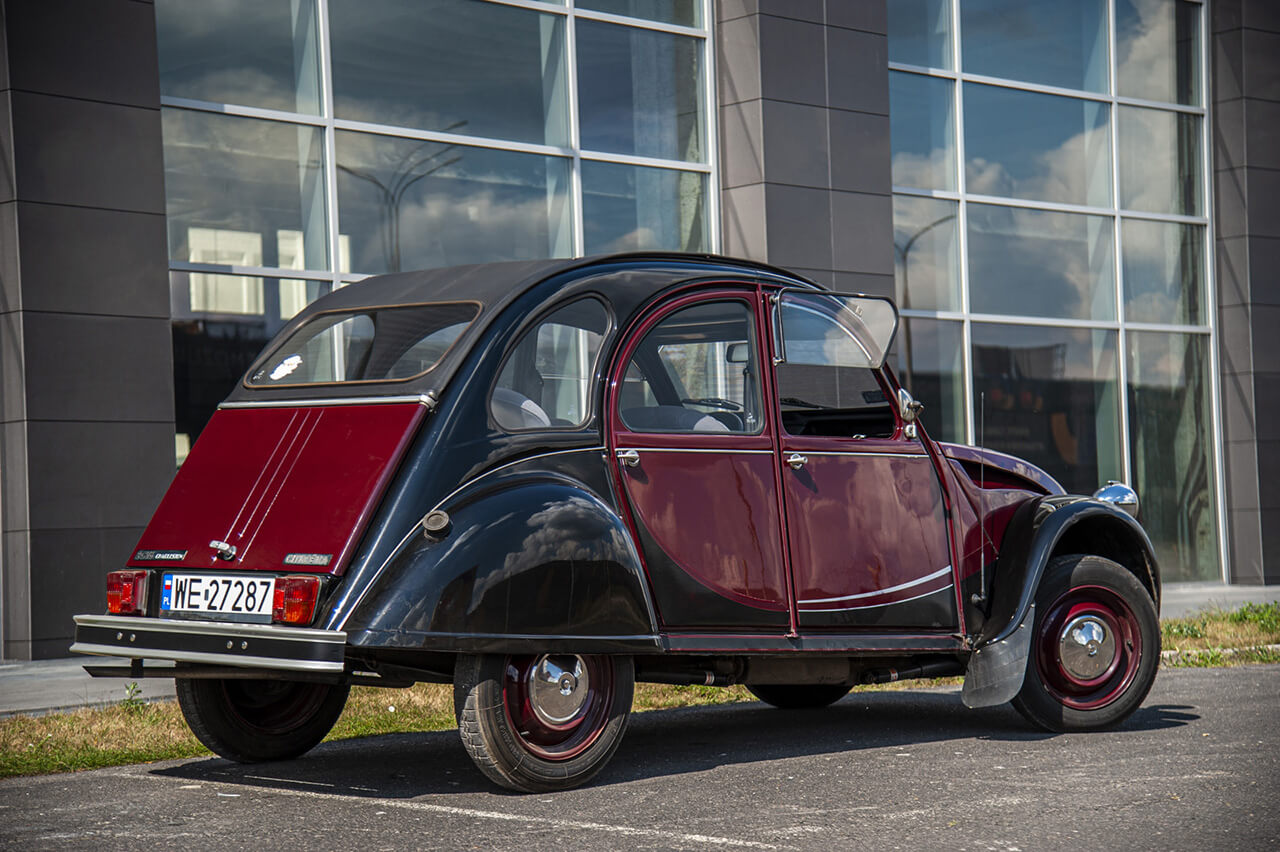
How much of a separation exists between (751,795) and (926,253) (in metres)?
11.9

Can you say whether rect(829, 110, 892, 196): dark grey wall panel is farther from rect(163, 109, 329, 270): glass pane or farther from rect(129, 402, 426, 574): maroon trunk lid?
rect(129, 402, 426, 574): maroon trunk lid

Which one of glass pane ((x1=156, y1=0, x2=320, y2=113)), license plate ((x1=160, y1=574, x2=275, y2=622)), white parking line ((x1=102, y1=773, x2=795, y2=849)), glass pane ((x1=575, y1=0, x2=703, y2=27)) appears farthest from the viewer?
glass pane ((x1=575, y1=0, x2=703, y2=27))

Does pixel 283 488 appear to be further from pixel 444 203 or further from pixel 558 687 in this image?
pixel 444 203

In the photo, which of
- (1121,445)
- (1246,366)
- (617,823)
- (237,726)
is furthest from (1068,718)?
(1246,366)

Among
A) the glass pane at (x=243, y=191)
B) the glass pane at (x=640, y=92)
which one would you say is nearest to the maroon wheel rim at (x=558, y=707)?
the glass pane at (x=243, y=191)

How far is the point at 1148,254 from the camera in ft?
61.2

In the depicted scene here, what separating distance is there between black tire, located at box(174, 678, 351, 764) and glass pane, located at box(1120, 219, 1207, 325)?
1384 cm

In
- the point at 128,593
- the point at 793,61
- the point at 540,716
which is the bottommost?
the point at 540,716

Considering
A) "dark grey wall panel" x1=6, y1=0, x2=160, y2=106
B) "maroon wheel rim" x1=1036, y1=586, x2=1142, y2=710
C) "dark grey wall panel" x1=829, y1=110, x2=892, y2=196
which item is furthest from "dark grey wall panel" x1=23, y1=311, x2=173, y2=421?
"maroon wheel rim" x1=1036, y1=586, x2=1142, y2=710

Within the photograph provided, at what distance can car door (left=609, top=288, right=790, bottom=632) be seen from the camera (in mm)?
6105

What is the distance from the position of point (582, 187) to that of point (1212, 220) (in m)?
8.78

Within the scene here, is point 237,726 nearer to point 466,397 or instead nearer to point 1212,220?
point 466,397

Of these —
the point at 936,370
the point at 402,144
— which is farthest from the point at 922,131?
the point at 402,144

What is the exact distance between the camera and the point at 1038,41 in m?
18.0
